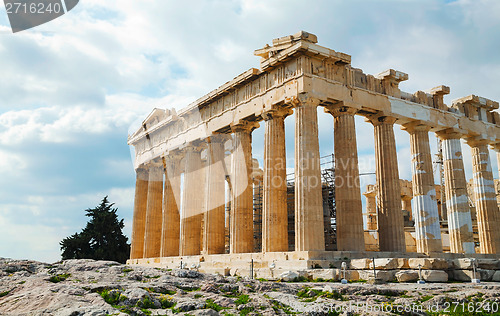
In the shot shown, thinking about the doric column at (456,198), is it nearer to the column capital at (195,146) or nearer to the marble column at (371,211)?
the marble column at (371,211)

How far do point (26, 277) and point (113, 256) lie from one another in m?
31.9

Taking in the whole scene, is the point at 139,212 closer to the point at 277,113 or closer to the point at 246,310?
the point at 277,113

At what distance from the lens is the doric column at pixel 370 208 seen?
39031 mm

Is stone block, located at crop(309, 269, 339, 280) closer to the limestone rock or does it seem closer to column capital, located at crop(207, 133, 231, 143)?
the limestone rock

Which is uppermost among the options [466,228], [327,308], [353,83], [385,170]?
[353,83]

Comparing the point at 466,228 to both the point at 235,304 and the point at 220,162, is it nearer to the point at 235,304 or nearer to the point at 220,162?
the point at 220,162

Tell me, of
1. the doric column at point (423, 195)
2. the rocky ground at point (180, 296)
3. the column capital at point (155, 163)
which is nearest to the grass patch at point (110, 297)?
the rocky ground at point (180, 296)

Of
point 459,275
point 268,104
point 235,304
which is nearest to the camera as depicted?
point 235,304

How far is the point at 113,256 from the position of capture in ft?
133

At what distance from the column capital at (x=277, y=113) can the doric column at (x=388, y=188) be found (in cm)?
472

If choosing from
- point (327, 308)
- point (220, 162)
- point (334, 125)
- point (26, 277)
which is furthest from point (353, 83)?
point (26, 277)

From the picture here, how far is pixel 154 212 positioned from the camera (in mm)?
34188

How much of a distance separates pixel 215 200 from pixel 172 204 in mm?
6636

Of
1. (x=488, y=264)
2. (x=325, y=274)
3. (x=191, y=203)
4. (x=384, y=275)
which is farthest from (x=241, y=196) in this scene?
(x=488, y=264)
